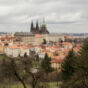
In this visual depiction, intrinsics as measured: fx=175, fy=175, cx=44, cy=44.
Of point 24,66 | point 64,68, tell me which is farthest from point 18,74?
point 64,68

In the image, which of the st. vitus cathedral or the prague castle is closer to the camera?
the prague castle

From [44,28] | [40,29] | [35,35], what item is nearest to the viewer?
[35,35]

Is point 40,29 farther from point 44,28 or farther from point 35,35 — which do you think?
point 35,35

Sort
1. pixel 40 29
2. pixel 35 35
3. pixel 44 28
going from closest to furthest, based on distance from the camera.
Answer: pixel 35 35 → pixel 44 28 → pixel 40 29

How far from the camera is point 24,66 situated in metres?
11.2

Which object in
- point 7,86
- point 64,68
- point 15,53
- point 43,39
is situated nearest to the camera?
point 7,86

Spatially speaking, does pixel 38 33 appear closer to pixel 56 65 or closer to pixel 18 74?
pixel 56 65

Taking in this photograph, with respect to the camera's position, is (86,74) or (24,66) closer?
(86,74)

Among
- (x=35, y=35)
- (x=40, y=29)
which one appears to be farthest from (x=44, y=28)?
(x=35, y=35)

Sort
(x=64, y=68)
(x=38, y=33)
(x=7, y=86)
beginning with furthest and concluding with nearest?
(x=38, y=33) < (x=64, y=68) < (x=7, y=86)

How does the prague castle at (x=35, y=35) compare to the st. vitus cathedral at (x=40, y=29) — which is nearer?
the prague castle at (x=35, y=35)

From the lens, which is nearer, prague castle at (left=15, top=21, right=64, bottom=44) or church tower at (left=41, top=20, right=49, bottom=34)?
prague castle at (left=15, top=21, right=64, bottom=44)

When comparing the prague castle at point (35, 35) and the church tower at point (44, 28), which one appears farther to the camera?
the church tower at point (44, 28)

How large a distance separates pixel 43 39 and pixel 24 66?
8275 cm
